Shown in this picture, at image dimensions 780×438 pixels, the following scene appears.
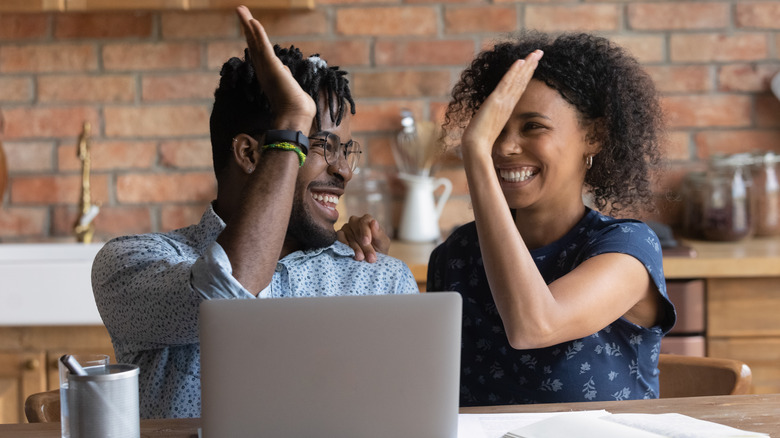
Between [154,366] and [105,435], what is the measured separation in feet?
1.11

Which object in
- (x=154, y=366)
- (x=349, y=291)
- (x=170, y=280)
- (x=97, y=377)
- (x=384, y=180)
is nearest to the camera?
(x=97, y=377)

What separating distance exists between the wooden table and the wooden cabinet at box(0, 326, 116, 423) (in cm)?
99

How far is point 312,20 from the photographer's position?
2.58 m

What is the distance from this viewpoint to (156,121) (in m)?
2.59

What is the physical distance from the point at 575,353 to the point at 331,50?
1.48m

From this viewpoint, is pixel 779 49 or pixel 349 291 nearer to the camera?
pixel 349 291

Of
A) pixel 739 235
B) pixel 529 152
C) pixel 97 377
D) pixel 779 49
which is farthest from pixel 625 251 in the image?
pixel 779 49

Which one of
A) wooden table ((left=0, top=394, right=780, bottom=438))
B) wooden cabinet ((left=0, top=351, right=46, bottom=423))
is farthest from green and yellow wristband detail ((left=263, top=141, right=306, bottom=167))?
wooden cabinet ((left=0, top=351, right=46, bottom=423))

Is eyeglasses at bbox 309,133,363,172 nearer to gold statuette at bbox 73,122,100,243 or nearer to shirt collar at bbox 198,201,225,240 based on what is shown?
shirt collar at bbox 198,201,225,240

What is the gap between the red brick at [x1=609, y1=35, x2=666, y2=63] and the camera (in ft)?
8.45

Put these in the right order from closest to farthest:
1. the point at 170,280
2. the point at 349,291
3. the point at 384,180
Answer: the point at 170,280 → the point at 349,291 → the point at 384,180

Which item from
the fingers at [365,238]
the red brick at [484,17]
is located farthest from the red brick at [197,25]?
the fingers at [365,238]

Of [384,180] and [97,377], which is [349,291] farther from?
[384,180]

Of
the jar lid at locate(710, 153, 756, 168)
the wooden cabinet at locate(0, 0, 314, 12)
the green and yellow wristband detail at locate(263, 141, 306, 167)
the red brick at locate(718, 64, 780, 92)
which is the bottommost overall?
the jar lid at locate(710, 153, 756, 168)
